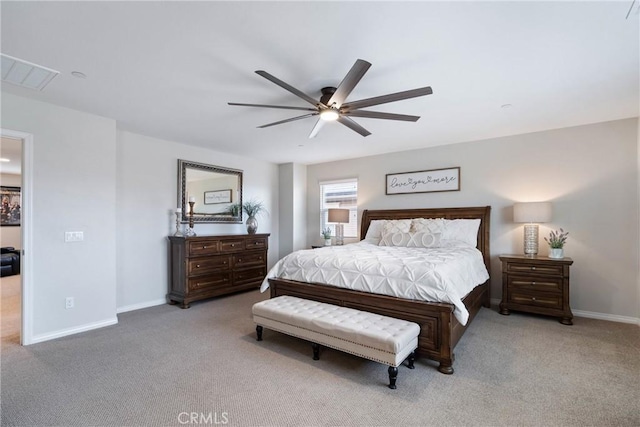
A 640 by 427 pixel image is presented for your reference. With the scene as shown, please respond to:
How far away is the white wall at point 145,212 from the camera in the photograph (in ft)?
13.9

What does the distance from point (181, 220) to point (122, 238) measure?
2.90 ft

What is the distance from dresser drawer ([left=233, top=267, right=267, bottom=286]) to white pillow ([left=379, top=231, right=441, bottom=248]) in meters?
2.31

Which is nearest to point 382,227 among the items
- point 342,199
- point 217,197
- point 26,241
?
point 342,199

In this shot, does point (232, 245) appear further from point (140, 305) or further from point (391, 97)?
point (391, 97)

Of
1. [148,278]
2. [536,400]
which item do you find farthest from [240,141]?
[536,400]

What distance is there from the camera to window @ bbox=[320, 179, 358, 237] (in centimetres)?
610

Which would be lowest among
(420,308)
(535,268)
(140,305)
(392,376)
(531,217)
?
(140,305)

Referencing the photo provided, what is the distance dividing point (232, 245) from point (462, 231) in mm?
3711

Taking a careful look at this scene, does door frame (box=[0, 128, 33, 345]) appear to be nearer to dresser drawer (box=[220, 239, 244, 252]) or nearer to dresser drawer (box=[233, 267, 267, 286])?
dresser drawer (box=[220, 239, 244, 252])

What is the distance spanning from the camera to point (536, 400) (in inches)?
83.3

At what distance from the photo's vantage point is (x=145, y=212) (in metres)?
4.49

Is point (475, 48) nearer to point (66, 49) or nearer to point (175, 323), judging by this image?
point (66, 49)

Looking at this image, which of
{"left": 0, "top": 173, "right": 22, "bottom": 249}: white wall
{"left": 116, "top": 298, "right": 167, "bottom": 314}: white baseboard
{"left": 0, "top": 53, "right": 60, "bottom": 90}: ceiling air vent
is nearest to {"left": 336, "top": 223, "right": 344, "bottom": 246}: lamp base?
{"left": 116, "top": 298, "right": 167, "bottom": 314}: white baseboard

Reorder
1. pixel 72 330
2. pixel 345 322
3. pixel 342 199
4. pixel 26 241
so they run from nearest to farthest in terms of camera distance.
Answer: pixel 345 322 < pixel 26 241 < pixel 72 330 < pixel 342 199
